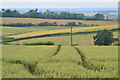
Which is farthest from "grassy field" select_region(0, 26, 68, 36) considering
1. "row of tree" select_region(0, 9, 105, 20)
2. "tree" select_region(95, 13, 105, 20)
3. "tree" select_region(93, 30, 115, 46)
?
"tree" select_region(93, 30, 115, 46)

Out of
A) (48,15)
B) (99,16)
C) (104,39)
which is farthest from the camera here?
(99,16)

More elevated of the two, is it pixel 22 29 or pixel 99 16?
pixel 99 16

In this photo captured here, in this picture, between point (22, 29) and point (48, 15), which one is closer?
point (22, 29)

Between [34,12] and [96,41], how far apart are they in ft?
106

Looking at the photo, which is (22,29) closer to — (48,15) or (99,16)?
(48,15)

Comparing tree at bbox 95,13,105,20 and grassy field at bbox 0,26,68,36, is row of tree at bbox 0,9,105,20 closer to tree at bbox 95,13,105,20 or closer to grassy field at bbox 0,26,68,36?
tree at bbox 95,13,105,20

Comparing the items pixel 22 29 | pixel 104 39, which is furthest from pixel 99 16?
pixel 104 39

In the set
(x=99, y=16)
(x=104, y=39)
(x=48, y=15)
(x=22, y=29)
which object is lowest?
(x=104, y=39)

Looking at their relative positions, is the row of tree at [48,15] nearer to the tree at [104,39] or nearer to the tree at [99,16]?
the tree at [99,16]

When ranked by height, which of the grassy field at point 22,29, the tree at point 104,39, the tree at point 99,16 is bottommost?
the tree at point 104,39

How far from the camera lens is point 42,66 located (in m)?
9.13

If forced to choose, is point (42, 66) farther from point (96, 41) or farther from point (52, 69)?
point (96, 41)

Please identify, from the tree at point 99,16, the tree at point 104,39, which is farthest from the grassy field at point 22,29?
the tree at point 104,39

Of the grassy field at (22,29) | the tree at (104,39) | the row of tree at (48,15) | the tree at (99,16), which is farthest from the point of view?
the tree at (99,16)
